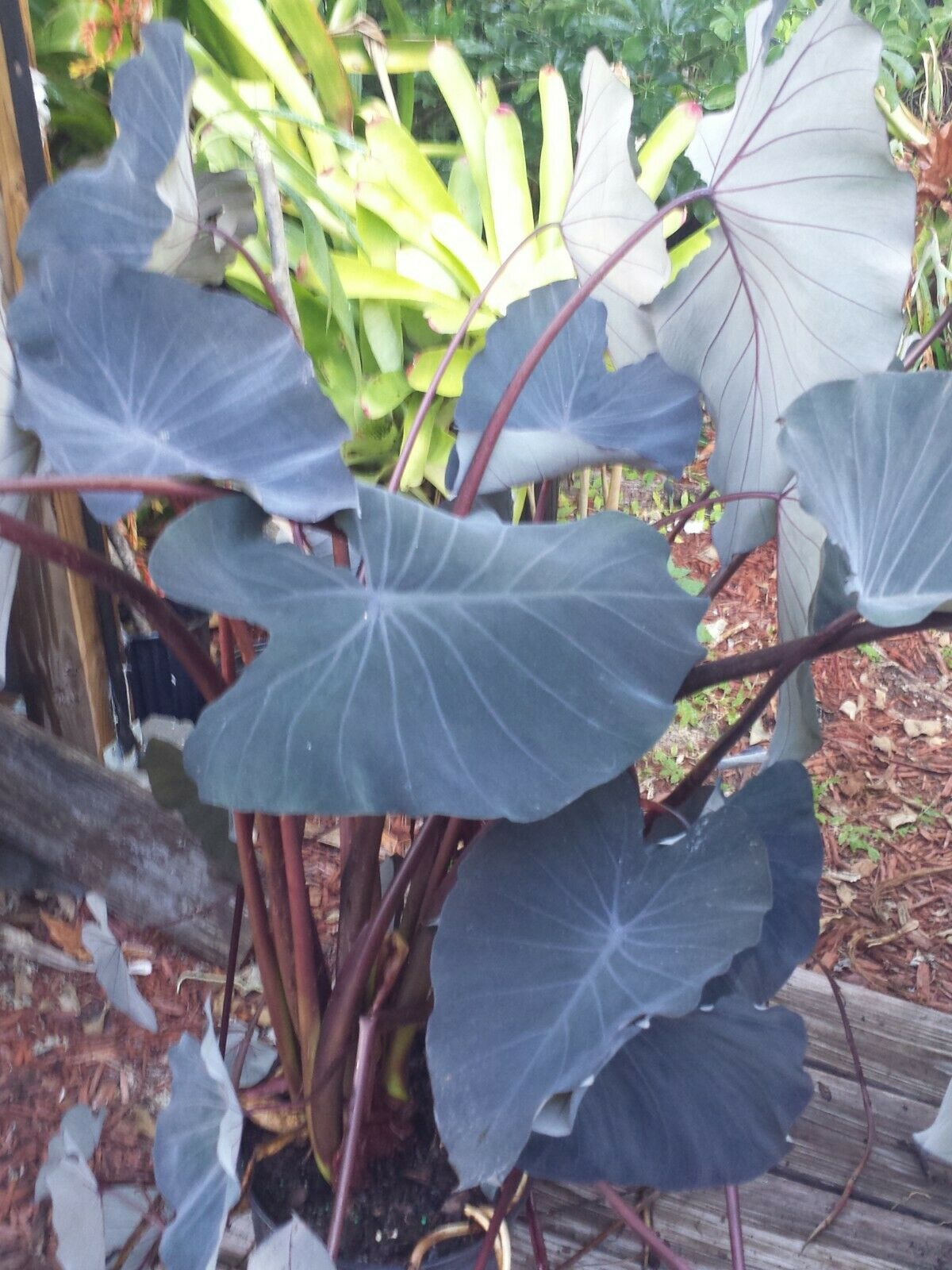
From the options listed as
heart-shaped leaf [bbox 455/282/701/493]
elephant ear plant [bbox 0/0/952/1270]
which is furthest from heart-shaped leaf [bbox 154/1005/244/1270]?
heart-shaped leaf [bbox 455/282/701/493]

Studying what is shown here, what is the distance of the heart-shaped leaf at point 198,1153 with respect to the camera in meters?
0.61

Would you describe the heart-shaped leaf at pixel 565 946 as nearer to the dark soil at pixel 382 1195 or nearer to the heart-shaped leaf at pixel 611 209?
the dark soil at pixel 382 1195

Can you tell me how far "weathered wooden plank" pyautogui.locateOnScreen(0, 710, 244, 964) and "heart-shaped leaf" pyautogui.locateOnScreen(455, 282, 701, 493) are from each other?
0.85m

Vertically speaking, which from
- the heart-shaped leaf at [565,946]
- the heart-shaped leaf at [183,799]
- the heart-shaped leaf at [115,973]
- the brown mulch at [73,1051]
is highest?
the heart-shaped leaf at [565,946]

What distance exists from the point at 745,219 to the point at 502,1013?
63cm

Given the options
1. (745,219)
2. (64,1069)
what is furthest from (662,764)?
(745,219)

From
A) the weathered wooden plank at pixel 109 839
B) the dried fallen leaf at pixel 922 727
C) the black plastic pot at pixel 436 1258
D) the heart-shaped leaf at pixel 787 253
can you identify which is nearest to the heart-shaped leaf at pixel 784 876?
the heart-shaped leaf at pixel 787 253

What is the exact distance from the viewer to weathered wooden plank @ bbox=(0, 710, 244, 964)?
4.23 ft

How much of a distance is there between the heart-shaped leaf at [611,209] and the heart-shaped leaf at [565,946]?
433 mm

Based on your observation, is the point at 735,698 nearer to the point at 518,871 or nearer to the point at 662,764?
the point at 662,764

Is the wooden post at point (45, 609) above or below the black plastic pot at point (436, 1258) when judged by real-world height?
above

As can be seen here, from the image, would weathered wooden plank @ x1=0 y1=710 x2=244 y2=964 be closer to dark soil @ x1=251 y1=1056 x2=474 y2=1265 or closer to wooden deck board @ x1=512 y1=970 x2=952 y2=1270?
dark soil @ x1=251 y1=1056 x2=474 y2=1265

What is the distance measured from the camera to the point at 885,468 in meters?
0.56

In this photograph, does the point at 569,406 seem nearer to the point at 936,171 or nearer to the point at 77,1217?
the point at 77,1217
